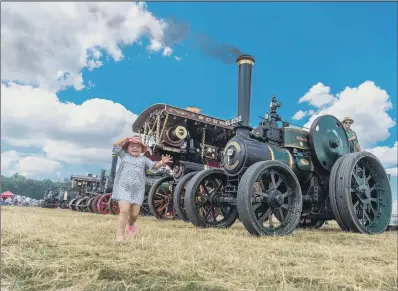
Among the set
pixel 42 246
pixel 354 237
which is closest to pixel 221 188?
pixel 354 237

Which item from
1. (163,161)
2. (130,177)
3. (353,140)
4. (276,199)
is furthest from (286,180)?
(353,140)

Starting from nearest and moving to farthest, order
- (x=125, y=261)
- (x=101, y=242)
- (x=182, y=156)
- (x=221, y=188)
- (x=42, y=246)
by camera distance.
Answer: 1. (x=125, y=261)
2. (x=42, y=246)
3. (x=101, y=242)
4. (x=221, y=188)
5. (x=182, y=156)

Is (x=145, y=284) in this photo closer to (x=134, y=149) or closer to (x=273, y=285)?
(x=273, y=285)

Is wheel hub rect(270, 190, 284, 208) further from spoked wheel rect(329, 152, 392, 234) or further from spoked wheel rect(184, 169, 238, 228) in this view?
spoked wheel rect(184, 169, 238, 228)

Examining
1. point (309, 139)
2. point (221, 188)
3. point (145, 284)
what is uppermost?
point (309, 139)

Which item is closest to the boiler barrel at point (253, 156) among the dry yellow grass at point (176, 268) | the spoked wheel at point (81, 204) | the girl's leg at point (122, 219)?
the girl's leg at point (122, 219)

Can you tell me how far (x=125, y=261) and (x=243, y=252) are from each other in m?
0.87

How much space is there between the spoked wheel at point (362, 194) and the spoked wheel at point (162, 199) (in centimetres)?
387

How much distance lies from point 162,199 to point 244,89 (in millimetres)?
3635

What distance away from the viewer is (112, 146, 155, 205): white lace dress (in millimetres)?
3135

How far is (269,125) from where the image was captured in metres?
5.02

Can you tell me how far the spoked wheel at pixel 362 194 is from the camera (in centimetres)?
434

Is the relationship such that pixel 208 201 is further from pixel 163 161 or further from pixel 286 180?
pixel 163 161

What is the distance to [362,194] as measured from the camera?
474cm
